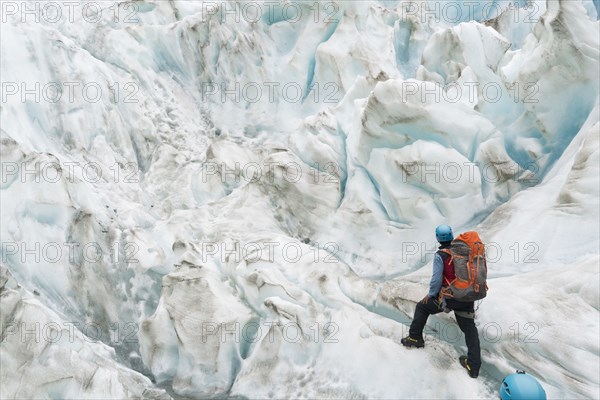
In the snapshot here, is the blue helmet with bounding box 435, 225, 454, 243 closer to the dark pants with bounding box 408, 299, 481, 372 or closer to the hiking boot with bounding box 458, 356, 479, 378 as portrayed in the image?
the dark pants with bounding box 408, 299, 481, 372

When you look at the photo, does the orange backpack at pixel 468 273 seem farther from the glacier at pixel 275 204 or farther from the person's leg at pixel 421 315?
the glacier at pixel 275 204

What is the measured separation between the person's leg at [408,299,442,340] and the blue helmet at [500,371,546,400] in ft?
5.01

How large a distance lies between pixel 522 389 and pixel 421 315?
172cm

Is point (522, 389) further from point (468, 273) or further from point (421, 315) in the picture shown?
point (421, 315)

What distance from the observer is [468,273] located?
3.71 metres

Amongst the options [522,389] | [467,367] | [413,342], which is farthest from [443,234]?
[522,389]

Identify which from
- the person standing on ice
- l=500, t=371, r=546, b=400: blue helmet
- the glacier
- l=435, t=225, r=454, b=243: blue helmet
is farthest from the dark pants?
l=500, t=371, r=546, b=400: blue helmet

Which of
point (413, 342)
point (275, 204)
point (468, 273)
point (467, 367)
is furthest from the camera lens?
point (275, 204)

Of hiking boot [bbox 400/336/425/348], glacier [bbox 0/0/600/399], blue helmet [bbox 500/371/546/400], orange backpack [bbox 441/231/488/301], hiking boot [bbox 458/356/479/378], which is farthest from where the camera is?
glacier [bbox 0/0/600/399]

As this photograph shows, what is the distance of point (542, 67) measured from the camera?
6.11m

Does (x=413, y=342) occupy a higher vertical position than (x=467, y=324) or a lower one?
lower

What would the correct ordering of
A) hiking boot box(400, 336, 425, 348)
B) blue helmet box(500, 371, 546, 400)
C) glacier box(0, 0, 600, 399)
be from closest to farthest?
blue helmet box(500, 371, 546, 400) < hiking boot box(400, 336, 425, 348) < glacier box(0, 0, 600, 399)

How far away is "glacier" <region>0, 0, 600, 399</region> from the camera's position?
4211mm

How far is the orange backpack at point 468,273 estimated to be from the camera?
146 inches
